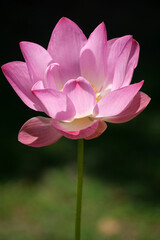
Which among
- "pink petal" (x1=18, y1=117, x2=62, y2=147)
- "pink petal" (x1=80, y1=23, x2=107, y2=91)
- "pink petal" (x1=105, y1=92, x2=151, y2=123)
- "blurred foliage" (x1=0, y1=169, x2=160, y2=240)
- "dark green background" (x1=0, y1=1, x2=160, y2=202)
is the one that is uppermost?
"pink petal" (x1=80, y1=23, x2=107, y2=91)

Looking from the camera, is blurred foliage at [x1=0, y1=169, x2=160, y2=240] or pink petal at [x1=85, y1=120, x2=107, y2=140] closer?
pink petal at [x1=85, y1=120, x2=107, y2=140]

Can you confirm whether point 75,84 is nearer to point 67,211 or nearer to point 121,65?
point 121,65

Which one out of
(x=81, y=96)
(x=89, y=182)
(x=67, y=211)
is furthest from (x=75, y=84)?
(x=89, y=182)

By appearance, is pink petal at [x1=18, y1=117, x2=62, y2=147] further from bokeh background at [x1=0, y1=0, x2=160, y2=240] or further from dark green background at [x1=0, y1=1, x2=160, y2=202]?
dark green background at [x1=0, y1=1, x2=160, y2=202]

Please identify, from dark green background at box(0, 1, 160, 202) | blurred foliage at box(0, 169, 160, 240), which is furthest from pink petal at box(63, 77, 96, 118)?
dark green background at box(0, 1, 160, 202)

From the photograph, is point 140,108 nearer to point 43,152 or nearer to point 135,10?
point 43,152

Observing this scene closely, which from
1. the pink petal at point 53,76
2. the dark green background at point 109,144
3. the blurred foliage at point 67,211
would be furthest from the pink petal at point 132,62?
the dark green background at point 109,144

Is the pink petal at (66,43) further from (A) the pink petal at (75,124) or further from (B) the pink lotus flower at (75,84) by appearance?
(A) the pink petal at (75,124)
